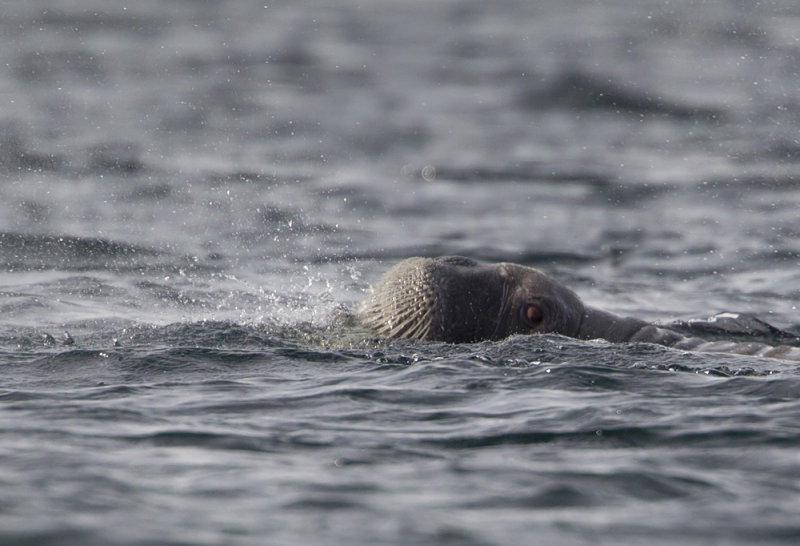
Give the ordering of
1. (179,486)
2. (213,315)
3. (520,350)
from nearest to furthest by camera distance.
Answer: (179,486) < (520,350) < (213,315)

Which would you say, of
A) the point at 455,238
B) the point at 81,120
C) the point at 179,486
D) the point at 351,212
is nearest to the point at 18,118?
the point at 81,120

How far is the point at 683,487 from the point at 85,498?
277cm

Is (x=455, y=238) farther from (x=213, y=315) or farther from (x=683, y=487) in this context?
(x=683, y=487)

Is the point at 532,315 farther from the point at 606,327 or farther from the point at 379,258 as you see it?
the point at 379,258

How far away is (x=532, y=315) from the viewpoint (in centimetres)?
992

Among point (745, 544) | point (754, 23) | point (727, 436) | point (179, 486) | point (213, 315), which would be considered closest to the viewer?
point (745, 544)

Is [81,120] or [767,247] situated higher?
[81,120]

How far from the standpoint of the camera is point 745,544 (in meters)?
5.80

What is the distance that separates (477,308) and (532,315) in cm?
40

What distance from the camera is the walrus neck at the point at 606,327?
10219mm

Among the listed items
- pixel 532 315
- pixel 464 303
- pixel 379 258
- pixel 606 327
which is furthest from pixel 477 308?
pixel 379 258

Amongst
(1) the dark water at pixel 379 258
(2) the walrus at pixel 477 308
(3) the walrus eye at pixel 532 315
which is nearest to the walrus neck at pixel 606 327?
(2) the walrus at pixel 477 308

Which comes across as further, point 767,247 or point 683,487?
point 767,247

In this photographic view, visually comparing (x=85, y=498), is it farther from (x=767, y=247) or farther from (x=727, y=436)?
(x=767, y=247)
